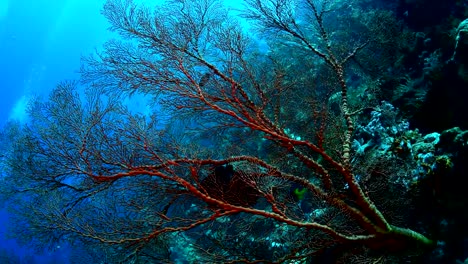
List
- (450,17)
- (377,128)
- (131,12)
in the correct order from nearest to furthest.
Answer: (131,12) < (377,128) < (450,17)

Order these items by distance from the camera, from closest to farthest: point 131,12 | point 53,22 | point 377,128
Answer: point 131,12, point 377,128, point 53,22

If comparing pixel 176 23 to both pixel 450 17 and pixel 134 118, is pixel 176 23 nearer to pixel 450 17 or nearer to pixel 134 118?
pixel 134 118

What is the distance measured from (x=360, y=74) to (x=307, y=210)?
4.14 m

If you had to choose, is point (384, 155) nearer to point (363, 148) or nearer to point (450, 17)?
point (363, 148)

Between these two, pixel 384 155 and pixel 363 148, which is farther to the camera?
pixel 363 148

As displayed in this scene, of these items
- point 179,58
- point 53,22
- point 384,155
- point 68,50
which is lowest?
point 384,155

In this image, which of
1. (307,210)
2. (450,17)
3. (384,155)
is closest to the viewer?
(384,155)

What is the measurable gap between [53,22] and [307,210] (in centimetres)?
5336

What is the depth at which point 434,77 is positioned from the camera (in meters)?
5.41

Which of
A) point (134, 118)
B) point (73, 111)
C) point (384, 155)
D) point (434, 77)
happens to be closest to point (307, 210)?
point (384, 155)

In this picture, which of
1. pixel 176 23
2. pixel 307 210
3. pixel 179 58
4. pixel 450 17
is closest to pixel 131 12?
pixel 176 23

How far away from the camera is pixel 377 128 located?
5.30m

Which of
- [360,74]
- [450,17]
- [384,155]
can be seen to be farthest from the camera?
A: [360,74]

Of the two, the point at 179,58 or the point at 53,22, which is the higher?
the point at 53,22
